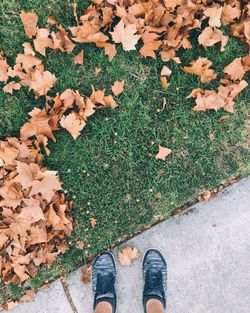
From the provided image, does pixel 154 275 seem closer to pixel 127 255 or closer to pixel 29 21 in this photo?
pixel 127 255

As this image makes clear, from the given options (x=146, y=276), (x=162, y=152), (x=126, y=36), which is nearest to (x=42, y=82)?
(x=126, y=36)

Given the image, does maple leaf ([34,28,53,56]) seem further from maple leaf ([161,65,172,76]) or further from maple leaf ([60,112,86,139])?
Answer: maple leaf ([161,65,172,76])

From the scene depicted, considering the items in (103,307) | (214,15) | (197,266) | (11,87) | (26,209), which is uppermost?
(214,15)

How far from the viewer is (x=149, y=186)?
3.14 m

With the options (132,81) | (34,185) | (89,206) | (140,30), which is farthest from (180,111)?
(34,185)

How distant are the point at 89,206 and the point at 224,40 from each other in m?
1.41

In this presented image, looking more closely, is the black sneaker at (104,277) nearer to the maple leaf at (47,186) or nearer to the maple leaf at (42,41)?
the maple leaf at (47,186)

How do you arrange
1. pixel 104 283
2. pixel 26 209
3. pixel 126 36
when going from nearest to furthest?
pixel 26 209 < pixel 126 36 < pixel 104 283

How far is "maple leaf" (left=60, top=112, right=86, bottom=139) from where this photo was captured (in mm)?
2992

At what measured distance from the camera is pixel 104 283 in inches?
123

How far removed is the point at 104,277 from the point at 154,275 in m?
0.33

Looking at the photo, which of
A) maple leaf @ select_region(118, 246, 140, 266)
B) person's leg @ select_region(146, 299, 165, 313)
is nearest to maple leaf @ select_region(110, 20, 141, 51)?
maple leaf @ select_region(118, 246, 140, 266)

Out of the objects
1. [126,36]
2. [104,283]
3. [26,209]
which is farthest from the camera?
[104,283]

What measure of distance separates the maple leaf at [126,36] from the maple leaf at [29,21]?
1.70 ft
